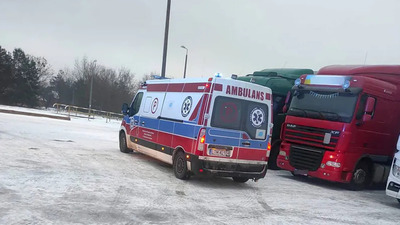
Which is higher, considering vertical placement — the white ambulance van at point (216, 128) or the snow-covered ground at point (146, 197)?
the white ambulance van at point (216, 128)

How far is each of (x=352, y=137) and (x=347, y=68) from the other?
2.95 meters

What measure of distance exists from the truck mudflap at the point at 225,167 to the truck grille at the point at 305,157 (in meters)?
2.35

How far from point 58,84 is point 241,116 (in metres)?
85.1

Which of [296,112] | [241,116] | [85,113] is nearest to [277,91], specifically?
[296,112]

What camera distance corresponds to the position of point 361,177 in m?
10.7

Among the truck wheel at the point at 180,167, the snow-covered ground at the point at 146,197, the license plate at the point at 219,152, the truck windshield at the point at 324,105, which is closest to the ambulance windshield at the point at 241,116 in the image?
the license plate at the point at 219,152

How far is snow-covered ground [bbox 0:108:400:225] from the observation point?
18.5ft

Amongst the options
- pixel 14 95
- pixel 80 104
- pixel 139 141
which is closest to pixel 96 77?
pixel 80 104

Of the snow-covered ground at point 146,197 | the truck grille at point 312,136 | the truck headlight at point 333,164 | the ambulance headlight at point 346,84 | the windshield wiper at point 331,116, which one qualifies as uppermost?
the ambulance headlight at point 346,84

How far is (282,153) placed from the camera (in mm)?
11594

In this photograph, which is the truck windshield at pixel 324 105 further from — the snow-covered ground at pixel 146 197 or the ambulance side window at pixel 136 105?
the ambulance side window at pixel 136 105

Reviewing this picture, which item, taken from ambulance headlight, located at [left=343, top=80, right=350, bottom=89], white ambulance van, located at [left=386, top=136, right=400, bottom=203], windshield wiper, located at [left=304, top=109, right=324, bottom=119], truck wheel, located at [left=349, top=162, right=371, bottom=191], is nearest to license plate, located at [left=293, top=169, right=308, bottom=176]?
truck wheel, located at [left=349, top=162, right=371, bottom=191]

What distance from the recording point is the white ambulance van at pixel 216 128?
8.27 metres

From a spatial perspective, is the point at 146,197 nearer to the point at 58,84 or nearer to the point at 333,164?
the point at 333,164
